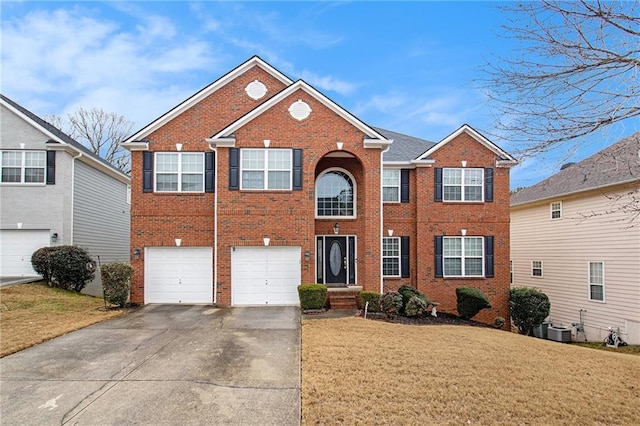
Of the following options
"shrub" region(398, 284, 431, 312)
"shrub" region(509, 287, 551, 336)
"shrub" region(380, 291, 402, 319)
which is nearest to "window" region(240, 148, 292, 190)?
"shrub" region(380, 291, 402, 319)

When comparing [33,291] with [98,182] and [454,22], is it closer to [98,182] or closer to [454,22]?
[98,182]

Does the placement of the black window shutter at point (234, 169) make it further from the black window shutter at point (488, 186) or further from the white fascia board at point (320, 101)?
the black window shutter at point (488, 186)

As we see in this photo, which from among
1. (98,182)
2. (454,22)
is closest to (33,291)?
(98,182)

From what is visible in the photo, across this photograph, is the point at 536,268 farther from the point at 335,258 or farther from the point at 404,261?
the point at 335,258

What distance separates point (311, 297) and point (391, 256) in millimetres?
4619

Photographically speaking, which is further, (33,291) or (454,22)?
(33,291)

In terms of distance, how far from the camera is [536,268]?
19000 mm

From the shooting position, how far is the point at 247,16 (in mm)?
10859

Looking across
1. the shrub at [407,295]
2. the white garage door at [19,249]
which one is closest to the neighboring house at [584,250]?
the shrub at [407,295]

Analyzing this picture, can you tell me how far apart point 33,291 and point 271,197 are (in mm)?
9174

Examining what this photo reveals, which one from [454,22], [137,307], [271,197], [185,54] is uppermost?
[185,54]

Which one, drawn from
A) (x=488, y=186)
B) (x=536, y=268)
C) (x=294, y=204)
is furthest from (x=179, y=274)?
(x=536, y=268)

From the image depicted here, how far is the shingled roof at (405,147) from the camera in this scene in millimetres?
15689

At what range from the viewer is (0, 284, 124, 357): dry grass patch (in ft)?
29.3
